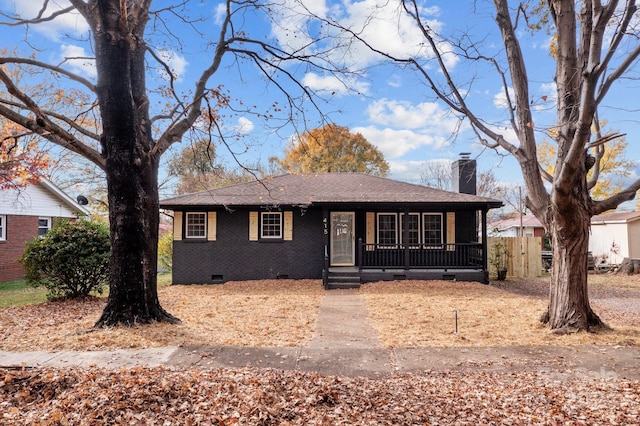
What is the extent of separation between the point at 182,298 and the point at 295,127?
6025 millimetres

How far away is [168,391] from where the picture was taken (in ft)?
11.3

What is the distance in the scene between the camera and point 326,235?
13.5 m

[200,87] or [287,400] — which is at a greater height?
[200,87]

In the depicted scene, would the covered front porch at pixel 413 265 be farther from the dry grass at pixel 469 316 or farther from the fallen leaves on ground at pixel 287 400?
the fallen leaves on ground at pixel 287 400

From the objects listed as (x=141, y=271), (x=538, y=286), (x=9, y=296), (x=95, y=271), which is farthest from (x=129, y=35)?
(x=538, y=286)

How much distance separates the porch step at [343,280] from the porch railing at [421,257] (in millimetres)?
717

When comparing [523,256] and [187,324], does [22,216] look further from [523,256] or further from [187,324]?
[523,256]

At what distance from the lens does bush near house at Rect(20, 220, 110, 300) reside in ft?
31.6

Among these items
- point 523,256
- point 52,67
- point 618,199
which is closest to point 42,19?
point 52,67

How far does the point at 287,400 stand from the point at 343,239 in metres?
11.3

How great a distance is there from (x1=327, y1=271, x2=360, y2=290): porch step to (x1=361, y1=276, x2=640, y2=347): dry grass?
0.46m

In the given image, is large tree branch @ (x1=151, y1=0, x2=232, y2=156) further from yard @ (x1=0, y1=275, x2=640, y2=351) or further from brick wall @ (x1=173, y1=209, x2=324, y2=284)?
brick wall @ (x1=173, y1=209, x2=324, y2=284)

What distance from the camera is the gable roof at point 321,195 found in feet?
43.1

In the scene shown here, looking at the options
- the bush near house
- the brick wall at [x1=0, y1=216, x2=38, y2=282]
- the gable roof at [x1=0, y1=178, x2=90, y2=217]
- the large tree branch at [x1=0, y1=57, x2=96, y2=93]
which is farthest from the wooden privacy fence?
the brick wall at [x1=0, y1=216, x2=38, y2=282]
